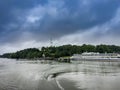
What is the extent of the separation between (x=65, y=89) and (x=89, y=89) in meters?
2.35

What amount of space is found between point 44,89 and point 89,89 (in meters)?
4.43

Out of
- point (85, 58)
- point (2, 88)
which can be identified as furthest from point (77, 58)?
point (2, 88)

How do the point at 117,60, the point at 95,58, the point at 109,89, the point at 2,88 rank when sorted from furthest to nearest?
the point at 95,58, the point at 117,60, the point at 2,88, the point at 109,89

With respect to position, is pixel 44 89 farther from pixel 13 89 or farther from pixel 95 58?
pixel 95 58

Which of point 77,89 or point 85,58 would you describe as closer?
point 77,89

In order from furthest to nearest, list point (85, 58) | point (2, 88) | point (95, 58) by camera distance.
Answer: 1. point (85, 58)
2. point (95, 58)
3. point (2, 88)

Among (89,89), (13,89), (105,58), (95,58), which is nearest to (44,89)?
(13,89)

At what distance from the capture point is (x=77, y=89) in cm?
2116

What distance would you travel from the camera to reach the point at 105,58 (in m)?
131

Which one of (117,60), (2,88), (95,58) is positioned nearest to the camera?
(2,88)

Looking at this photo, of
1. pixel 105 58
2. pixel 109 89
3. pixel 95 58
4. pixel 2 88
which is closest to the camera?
pixel 109 89

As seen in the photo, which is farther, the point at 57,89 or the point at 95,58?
the point at 95,58

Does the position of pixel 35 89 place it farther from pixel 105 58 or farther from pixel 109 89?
pixel 105 58

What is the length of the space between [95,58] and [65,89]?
400 ft
